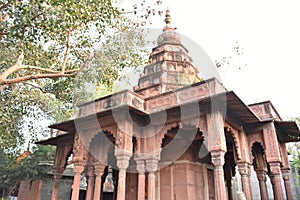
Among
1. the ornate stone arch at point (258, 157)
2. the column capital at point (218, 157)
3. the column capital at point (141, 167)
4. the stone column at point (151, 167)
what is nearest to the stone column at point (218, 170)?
the column capital at point (218, 157)

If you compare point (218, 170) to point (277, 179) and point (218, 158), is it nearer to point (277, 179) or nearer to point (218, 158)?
point (218, 158)

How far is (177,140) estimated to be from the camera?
13.3m

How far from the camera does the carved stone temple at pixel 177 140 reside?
9.99 metres

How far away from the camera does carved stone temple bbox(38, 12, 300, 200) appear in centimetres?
999

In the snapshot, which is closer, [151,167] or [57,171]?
[151,167]

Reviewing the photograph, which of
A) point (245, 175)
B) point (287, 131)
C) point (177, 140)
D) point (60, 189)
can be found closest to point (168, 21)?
point (177, 140)

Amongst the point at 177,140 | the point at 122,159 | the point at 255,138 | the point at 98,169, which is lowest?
the point at 98,169

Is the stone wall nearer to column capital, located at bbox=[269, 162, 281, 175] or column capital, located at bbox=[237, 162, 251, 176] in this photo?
column capital, located at bbox=[237, 162, 251, 176]

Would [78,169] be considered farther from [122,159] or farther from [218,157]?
[218,157]

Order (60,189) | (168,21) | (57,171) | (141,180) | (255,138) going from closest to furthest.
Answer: (141,180)
(255,138)
(57,171)
(168,21)
(60,189)

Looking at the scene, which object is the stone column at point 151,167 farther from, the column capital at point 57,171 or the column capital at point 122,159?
the column capital at point 57,171

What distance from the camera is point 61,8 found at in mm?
9086

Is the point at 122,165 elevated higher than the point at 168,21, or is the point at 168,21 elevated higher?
the point at 168,21

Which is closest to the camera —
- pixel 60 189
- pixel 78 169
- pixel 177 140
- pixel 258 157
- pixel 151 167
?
pixel 151 167
